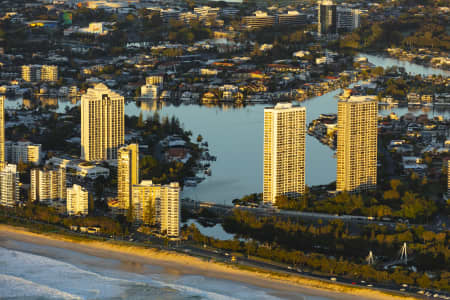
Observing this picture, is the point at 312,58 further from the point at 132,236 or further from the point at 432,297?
the point at 432,297

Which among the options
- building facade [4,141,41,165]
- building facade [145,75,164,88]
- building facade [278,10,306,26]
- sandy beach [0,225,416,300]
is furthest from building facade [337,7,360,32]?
sandy beach [0,225,416,300]

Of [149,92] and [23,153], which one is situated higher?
[23,153]

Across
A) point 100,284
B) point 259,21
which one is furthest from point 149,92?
point 100,284

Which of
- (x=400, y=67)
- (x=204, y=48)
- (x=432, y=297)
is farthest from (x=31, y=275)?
(x=204, y=48)

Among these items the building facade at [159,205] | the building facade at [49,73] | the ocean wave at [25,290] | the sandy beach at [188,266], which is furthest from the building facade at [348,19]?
the ocean wave at [25,290]

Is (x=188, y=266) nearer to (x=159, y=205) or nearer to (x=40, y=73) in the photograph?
(x=159, y=205)

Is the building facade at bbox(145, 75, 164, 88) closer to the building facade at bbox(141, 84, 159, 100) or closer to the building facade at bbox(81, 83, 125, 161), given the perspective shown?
the building facade at bbox(141, 84, 159, 100)

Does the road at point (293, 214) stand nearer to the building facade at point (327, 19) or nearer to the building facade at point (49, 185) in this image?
the building facade at point (49, 185)
